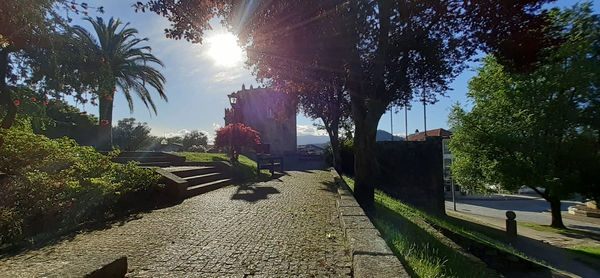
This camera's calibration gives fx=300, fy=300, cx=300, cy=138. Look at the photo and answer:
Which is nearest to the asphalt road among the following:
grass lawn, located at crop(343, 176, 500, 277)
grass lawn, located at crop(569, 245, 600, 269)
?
grass lawn, located at crop(569, 245, 600, 269)

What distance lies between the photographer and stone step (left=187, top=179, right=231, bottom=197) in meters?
7.29

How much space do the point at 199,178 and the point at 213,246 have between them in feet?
17.5

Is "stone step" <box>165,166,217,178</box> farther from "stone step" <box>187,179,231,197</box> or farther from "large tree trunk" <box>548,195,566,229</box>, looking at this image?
"large tree trunk" <box>548,195,566,229</box>

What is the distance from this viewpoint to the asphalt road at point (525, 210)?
Answer: 19.9 metres

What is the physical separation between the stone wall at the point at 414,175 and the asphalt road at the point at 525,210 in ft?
32.6

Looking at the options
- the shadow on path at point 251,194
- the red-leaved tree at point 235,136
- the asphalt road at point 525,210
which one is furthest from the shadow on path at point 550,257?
the red-leaved tree at point 235,136

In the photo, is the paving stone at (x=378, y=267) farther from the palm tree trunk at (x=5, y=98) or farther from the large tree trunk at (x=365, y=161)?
the palm tree trunk at (x=5, y=98)

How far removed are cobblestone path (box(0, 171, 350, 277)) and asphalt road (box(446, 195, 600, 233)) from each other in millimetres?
20520

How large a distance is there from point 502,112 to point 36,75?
60.6 ft

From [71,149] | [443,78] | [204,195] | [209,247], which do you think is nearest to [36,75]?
[71,149]

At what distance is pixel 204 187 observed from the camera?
8.09 metres

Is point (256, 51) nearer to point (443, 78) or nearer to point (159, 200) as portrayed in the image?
point (159, 200)

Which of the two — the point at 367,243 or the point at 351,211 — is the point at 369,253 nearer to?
the point at 367,243

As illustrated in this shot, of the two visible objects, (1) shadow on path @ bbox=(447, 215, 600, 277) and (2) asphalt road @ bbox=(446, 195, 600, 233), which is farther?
(2) asphalt road @ bbox=(446, 195, 600, 233)
